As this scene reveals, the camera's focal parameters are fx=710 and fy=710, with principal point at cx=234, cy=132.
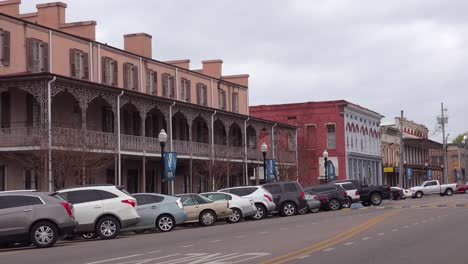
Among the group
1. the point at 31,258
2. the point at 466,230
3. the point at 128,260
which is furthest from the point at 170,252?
the point at 466,230

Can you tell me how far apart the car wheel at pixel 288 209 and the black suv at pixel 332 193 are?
13.0 ft

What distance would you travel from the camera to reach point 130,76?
41.8m

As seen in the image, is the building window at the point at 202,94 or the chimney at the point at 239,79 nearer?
the building window at the point at 202,94

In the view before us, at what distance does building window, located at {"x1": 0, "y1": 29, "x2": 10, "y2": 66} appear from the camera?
3231 cm

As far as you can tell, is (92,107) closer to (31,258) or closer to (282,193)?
(282,193)

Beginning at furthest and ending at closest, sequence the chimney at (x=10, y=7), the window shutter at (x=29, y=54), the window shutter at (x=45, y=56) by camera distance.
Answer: the chimney at (x=10, y=7) < the window shutter at (x=45, y=56) < the window shutter at (x=29, y=54)

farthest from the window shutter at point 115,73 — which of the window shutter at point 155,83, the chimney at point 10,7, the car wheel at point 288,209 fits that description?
the car wheel at point 288,209

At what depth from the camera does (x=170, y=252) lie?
16641 mm

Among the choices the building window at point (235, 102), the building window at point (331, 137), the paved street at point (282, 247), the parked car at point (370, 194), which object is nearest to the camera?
the paved street at point (282, 247)

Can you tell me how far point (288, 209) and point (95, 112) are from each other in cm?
1144

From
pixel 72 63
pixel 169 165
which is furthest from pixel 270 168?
pixel 72 63

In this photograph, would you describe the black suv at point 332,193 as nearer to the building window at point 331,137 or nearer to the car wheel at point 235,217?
the car wheel at point 235,217

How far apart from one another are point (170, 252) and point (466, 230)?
9.87m

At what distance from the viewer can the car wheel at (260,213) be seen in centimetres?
3300
